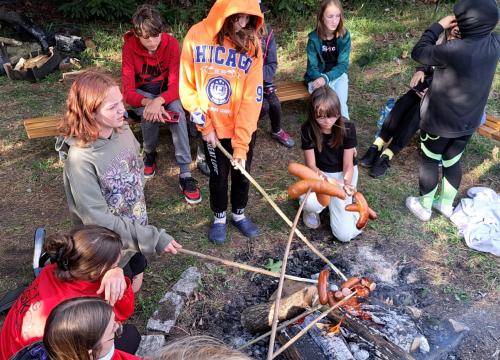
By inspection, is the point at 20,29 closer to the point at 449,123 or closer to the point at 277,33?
the point at 277,33

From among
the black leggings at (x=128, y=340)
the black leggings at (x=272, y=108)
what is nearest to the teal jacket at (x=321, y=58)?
the black leggings at (x=272, y=108)

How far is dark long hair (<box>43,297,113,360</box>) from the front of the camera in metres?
1.67

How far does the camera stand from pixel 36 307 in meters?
2.14

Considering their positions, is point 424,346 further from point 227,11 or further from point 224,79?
point 227,11

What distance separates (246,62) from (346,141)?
1.19 metres

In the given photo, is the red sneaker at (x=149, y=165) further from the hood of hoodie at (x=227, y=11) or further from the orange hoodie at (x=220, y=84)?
the hood of hoodie at (x=227, y=11)

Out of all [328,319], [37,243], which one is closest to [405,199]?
[328,319]

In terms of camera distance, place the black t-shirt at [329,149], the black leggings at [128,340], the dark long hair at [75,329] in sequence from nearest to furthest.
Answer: the dark long hair at [75,329]
the black leggings at [128,340]
the black t-shirt at [329,149]

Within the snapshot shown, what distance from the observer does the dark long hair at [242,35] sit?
3191mm

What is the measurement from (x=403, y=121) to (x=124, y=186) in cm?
346

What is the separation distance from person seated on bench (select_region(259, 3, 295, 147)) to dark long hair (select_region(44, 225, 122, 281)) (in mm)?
3108

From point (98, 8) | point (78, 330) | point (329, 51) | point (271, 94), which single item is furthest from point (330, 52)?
point (78, 330)

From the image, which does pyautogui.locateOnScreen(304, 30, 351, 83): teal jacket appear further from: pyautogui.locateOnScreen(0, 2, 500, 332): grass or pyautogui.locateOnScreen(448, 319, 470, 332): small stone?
pyautogui.locateOnScreen(448, 319, 470, 332): small stone

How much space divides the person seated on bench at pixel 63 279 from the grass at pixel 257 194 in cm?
118
